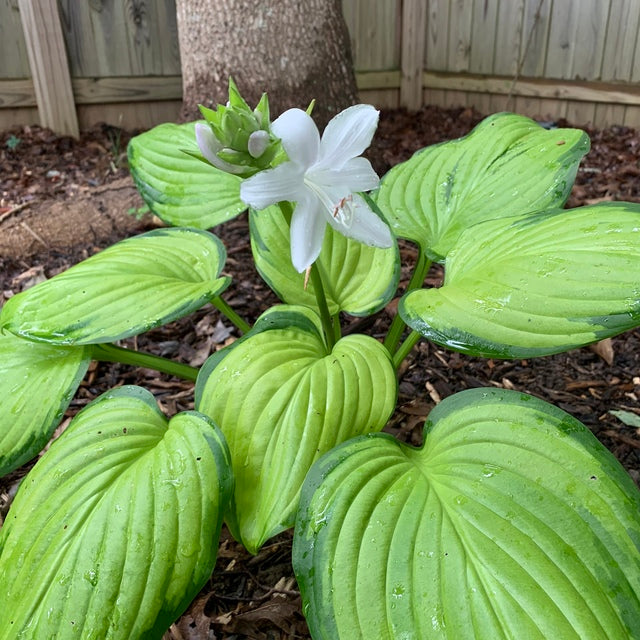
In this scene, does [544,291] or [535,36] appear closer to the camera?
[544,291]

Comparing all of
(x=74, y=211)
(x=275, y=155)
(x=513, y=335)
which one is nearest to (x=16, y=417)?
(x=275, y=155)

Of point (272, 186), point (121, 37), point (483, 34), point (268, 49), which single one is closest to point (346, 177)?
point (272, 186)

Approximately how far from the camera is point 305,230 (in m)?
1.03

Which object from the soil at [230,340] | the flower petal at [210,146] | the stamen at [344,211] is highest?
the flower petal at [210,146]

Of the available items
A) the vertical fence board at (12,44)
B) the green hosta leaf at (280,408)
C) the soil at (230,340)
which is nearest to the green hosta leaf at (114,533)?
the green hosta leaf at (280,408)

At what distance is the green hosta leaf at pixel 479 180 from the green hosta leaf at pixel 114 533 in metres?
0.82

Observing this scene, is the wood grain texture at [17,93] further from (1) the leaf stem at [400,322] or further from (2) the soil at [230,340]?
(1) the leaf stem at [400,322]

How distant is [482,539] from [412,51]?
4.55m

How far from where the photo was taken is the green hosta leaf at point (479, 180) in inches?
56.9

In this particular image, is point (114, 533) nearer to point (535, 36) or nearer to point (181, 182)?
point (181, 182)

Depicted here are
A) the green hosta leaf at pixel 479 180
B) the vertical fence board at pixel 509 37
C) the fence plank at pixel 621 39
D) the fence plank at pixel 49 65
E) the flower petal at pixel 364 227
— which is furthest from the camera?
the vertical fence board at pixel 509 37

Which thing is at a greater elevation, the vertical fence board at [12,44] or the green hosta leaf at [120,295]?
the vertical fence board at [12,44]

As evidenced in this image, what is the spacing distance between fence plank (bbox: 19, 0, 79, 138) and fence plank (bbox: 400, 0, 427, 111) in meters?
2.53

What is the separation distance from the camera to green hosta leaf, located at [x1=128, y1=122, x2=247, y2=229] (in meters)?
1.66
